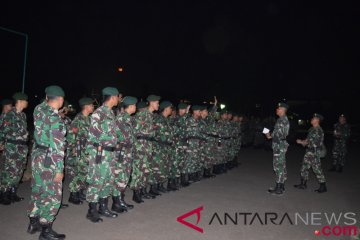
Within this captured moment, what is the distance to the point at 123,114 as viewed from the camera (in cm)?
597

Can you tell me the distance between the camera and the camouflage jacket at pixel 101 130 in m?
5.16

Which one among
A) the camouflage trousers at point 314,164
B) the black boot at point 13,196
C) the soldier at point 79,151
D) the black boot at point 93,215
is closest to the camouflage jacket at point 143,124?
the soldier at point 79,151

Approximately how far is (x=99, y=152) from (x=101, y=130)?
1.23 feet

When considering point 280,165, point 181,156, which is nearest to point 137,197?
point 181,156

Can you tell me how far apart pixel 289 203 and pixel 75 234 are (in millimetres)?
4709

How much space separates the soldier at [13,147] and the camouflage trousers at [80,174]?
108cm

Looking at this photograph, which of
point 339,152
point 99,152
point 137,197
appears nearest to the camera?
point 99,152

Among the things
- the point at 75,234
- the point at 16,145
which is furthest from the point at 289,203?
the point at 16,145

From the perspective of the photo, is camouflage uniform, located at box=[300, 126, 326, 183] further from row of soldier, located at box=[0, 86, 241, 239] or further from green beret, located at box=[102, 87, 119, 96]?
green beret, located at box=[102, 87, 119, 96]

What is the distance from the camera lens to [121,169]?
587cm

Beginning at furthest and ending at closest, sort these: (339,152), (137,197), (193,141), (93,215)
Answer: (339,152) → (193,141) → (137,197) → (93,215)

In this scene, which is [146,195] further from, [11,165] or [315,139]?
[315,139]

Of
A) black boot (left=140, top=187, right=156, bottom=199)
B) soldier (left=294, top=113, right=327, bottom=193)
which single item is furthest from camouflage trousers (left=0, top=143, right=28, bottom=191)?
soldier (left=294, top=113, right=327, bottom=193)

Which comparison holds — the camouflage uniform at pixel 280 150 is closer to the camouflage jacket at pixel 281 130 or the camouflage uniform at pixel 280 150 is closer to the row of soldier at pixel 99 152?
the camouflage jacket at pixel 281 130
